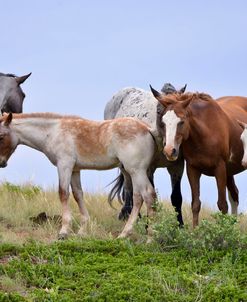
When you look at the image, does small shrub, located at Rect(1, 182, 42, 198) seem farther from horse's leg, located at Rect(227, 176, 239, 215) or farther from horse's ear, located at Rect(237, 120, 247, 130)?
horse's ear, located at Rect(237, 120, 247, 130)

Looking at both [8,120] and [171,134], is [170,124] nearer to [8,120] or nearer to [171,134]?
[171,134]

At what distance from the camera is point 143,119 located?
40.4ft

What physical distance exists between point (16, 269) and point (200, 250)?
2.16m

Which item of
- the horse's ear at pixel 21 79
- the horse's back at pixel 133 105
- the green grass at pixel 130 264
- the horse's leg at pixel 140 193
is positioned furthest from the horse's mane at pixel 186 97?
the horse's ear at pixel 21 79

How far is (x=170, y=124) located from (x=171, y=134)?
5.6 inches

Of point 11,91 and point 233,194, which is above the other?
point 11,91

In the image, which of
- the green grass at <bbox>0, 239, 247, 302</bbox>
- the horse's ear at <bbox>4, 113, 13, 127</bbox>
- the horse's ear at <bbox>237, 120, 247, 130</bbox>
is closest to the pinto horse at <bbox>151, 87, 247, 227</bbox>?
the horse's ear at <bbox>237, 120, 247, 130</bbox>

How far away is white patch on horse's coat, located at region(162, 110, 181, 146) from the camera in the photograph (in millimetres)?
10320

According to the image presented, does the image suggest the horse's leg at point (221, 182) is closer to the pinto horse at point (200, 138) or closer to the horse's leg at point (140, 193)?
the pinto horse at point (200, 138)

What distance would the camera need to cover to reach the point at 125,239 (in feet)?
34.1

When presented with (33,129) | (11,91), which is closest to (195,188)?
(33,129)

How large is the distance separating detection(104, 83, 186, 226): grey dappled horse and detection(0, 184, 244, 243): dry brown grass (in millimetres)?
367

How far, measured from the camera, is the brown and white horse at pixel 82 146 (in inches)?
431

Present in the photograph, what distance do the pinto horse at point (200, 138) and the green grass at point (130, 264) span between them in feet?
2.91
